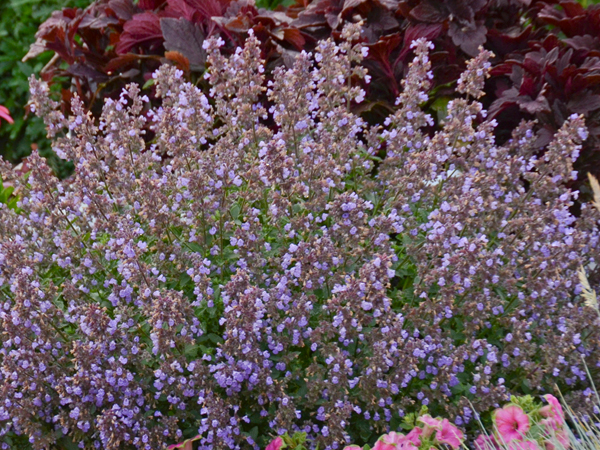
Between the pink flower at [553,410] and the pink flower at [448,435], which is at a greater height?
the pink flower at [448,435]

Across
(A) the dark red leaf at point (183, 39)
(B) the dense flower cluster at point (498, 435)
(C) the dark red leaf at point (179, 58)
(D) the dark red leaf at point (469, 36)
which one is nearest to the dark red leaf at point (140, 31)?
(A) the dark red leaf at point (183, 39)

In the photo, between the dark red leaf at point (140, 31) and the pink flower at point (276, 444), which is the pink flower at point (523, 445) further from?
the dark red leaf at point (140, 31)

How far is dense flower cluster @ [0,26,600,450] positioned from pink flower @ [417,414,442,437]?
147mm

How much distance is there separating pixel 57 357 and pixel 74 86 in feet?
10.0

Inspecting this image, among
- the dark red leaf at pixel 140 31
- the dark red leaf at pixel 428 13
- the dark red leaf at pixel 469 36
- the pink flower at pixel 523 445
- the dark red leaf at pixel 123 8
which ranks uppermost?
the dark red leaf at pixel 123 8

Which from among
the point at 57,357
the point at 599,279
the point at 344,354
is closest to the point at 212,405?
the point at 344,354

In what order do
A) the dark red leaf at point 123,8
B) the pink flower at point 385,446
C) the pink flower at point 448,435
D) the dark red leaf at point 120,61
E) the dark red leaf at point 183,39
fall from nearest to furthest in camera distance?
the pink flower at point 385,446 < the pink flower at point 448,435 < the dark red leaf at point 183,39 < the dark red leaf at point 120,61 < the dark red leaf at point 123,8

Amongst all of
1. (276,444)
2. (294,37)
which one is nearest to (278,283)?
(276,444)

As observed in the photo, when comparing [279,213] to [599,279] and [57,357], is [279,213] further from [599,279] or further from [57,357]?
[599,279]

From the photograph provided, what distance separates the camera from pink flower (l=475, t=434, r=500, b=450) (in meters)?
2.43

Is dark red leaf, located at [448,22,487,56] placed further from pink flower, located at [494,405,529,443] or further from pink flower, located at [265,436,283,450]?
pink flower, located at [265,436,283,450]

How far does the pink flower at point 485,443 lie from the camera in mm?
2426

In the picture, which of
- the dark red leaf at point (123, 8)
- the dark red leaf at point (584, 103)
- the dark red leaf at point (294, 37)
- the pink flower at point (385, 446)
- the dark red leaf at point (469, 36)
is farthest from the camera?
A: the dark red leaf at point (123, 8)

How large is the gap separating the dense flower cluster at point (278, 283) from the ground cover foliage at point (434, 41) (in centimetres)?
90
